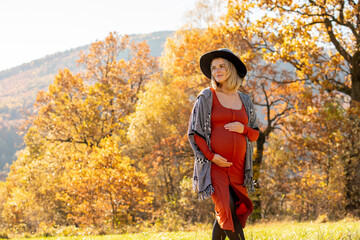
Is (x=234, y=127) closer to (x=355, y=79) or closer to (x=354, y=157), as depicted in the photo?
(x=354, y=157)

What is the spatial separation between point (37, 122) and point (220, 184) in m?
23.7

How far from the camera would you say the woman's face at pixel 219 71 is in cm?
361

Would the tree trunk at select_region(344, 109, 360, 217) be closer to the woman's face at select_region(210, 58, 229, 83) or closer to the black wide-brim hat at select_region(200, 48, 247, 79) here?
the black wide-brim hat at select_region(200, 48, 247, 79)

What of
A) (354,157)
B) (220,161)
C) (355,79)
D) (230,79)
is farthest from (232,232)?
(355,79)

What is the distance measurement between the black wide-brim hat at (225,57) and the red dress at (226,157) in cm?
34

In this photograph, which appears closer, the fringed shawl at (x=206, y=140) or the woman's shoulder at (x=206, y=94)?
the fringed shawl at (x=206, y=140)

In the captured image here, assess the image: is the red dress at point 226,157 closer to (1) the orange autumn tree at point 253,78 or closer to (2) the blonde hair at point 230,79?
(2) the blonde hair at point 230,79

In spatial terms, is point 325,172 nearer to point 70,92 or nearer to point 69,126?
point 69,126

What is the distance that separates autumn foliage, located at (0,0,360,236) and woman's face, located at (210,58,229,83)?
8245 millimetres

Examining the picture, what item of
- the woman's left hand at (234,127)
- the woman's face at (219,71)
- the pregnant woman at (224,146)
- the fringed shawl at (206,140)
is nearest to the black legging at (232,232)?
the pregnant woman at (224,146)

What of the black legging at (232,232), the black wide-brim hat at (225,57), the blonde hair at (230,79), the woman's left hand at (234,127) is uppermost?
the black wide-brim hat at (225,57)

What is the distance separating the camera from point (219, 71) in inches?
143

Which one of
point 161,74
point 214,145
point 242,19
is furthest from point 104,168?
point 161,74

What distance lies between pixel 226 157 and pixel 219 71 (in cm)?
84
